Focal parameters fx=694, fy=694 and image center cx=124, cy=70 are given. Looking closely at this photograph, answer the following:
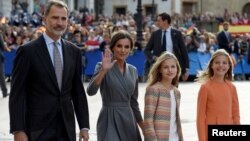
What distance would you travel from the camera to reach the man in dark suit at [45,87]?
17.7 ft

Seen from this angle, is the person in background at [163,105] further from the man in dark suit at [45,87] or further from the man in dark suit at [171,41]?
the man in dark suit at [171,41]

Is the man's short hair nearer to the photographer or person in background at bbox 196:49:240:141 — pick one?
person in background at bbox 196:49:240:141

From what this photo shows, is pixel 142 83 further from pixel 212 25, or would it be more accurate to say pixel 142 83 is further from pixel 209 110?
pixel 212 25

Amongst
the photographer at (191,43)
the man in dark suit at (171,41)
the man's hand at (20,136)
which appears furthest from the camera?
the photographer at (191,43)

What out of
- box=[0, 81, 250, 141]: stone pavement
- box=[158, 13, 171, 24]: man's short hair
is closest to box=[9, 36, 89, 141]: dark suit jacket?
box=[0, 81, 250, 141]: stone pavement

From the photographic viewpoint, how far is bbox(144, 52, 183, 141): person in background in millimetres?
6629

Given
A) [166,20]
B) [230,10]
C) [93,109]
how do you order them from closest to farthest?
1. [166,20]
2. [93,109]
3. [230,10]

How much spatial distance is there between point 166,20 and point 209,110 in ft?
16.6

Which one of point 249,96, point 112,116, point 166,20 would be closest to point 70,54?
point 112,116

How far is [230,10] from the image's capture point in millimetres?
57594

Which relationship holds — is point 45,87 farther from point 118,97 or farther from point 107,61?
point 118,97

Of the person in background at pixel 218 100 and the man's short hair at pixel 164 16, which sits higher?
the man's short hair at pixel 164 16

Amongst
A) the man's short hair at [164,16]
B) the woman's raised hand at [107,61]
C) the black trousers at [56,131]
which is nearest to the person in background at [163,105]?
the woman's raised hand at [107,61]

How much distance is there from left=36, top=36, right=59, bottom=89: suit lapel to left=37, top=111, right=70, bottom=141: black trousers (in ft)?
0.96
